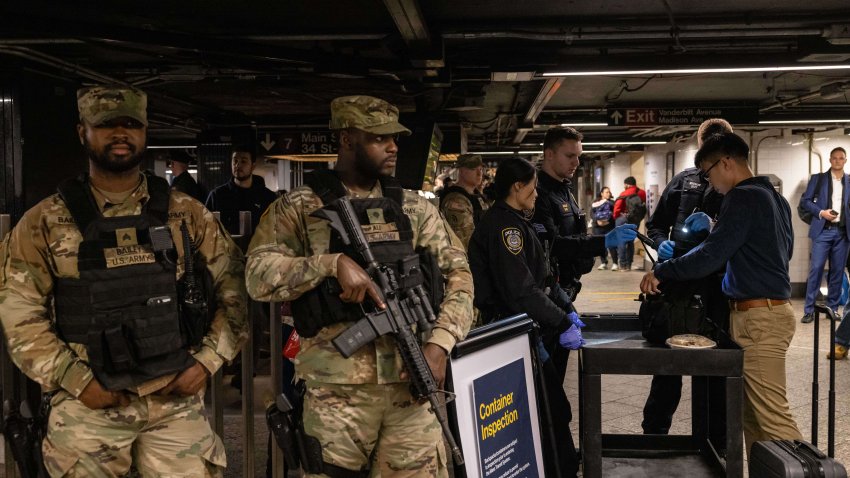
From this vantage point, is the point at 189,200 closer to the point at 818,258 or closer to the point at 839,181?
the point at 818,258

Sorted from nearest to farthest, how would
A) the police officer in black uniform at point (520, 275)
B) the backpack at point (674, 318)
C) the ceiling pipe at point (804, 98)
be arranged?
the backpack at point (674, 318) < the police officer in black uniform at point (520, 275) < the ceiling pipe at point (804, 98)

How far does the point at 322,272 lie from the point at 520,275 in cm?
155

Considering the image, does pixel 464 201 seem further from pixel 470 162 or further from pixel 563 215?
pixel 563 215

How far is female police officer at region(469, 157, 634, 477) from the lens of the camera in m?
3.65

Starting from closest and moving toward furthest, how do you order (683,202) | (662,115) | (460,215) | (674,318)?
(674,318) < (683,202) < (460,215) < (662,115)

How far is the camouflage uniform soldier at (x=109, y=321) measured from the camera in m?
2.23

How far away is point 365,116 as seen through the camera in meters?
2.59

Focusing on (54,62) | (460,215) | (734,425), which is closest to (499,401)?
(734,425)

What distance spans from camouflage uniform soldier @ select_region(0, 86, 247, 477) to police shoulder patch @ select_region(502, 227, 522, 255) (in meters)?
1.74

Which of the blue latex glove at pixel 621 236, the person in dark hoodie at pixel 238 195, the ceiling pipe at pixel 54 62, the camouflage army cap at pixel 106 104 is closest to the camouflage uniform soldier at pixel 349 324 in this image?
the camouflage army cap at pixel 106 104

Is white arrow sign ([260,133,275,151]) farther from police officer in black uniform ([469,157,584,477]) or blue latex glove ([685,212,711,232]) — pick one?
blue latex glove ([685,212,711,232])

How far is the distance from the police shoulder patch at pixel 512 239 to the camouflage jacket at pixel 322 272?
0.86 m

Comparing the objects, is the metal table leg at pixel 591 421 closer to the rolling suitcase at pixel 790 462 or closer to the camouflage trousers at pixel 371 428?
the rolling suitcase at pixel 790 462

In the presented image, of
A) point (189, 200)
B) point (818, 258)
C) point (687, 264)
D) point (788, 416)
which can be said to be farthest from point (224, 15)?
point (818, 258)
